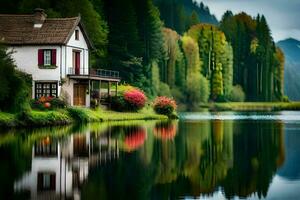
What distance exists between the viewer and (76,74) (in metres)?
57.5

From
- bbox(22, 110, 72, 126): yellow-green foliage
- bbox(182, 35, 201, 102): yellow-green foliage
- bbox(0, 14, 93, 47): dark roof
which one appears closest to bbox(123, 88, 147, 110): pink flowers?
bbox(0, 14, 93, 47): dark roof

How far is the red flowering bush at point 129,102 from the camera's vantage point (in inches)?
2344

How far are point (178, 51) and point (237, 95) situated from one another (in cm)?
2144

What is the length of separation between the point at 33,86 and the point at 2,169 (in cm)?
3896

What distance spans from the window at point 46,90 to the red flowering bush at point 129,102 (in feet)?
20.7

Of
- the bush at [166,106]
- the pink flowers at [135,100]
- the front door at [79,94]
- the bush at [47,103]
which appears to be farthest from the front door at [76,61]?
the bush at [166,106]

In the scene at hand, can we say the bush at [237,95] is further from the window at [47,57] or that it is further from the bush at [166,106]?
the window at [47,57]

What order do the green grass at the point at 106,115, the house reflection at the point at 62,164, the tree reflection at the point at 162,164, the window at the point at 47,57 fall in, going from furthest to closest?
the window at the point at 47,57
the green grass at the point at 106,115
the tree reflection at the point at 162,164
the house reflection at the point at 62,164

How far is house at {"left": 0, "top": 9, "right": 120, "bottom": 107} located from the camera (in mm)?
55469

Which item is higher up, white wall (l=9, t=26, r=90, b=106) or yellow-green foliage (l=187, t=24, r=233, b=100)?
yellow-green foliage (l=187, t=24, r=233, b=100)

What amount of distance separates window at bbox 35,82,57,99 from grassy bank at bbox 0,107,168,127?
4.00 meters

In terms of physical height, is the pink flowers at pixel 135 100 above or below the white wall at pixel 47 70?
below

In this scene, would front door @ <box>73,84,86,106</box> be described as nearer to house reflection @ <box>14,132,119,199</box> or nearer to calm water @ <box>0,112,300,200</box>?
house reflection @ <box>14,132,119,199</box>

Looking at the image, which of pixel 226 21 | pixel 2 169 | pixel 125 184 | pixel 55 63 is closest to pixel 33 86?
pixel 55 63
